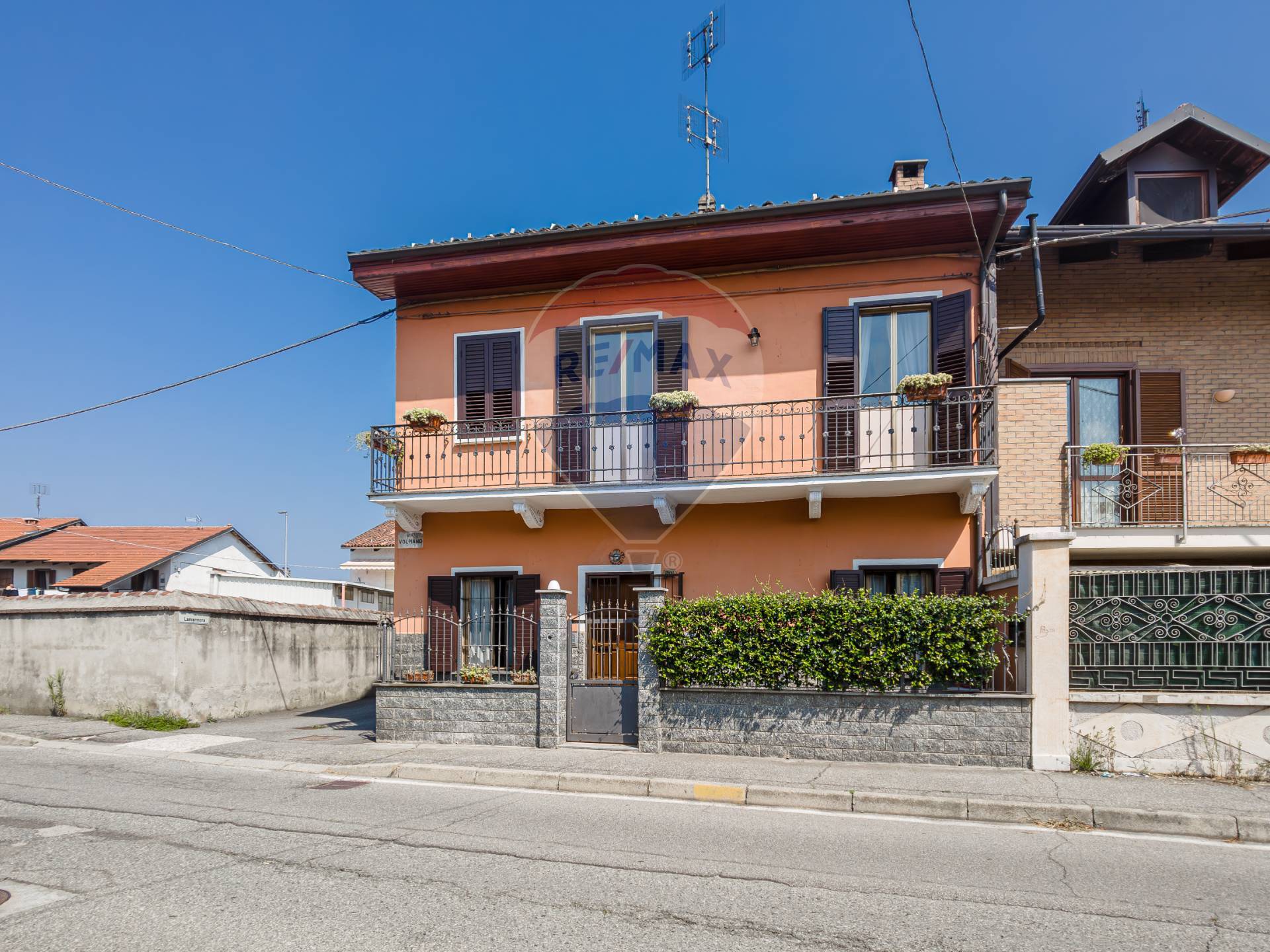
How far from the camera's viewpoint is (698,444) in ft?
42.7

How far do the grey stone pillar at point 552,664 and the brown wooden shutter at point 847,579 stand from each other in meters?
3.81

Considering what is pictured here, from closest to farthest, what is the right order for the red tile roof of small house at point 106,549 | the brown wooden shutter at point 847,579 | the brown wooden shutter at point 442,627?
the brown wooden shutter at point 847,579
the brown wooden shutter at point 442,627
the red tile roof of small house at point 106,549

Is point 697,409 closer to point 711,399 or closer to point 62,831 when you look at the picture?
point 711,399

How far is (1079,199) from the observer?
1473 cm

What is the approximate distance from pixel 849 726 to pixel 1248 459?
278 inches

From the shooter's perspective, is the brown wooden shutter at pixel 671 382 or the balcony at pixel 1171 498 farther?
the brown wooden shutter at pixel 671 382

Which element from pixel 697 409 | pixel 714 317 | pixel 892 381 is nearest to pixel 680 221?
pixel 714 317

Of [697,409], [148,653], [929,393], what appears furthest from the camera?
[148,653]

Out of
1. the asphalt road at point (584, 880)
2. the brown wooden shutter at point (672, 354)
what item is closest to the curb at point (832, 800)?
the asphalt road at point (584, 880)

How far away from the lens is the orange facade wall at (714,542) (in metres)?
12.3

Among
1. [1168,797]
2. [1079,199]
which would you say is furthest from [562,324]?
[1168,797]

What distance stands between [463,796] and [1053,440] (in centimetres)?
896

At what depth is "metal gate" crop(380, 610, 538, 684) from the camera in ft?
39.3

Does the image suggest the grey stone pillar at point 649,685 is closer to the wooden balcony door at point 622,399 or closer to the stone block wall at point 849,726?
the stone block wall at point 849,726
